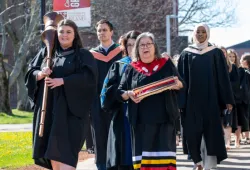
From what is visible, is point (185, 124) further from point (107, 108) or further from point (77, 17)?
point (77, 17)

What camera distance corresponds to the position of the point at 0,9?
1378 inches

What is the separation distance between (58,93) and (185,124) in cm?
322

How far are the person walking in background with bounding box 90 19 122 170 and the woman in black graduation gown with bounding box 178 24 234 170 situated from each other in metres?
1.34

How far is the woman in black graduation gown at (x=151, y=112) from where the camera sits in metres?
7.66

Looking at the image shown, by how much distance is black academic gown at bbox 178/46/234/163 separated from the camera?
10.2m

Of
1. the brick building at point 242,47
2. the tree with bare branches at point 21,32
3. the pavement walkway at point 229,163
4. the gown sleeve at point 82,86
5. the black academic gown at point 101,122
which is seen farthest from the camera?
the brick building at point 242,47

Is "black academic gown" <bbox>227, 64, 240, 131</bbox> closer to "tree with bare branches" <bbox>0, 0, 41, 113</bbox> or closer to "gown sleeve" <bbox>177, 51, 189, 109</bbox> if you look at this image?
"gown sleeve" <bbox>177, 51, 189, 109</bbox>

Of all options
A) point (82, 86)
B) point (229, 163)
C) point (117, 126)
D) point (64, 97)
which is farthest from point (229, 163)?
point (64, 97)

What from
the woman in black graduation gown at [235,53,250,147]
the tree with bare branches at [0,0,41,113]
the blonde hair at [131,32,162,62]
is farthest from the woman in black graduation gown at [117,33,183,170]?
the tree with bare branches at [0,0,41,113]

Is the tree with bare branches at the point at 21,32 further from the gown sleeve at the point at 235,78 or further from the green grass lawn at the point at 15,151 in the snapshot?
the gown sleeve at the point at 235,78

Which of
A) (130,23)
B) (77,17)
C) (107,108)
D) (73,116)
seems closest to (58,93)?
(73,116)

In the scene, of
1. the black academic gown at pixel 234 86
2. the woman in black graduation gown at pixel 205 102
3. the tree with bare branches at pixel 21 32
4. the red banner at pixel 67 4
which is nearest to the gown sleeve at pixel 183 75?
the woman in black graduation gown at pixel 205 102

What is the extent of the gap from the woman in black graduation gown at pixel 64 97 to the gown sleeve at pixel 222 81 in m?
3.02

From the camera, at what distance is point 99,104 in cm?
942
